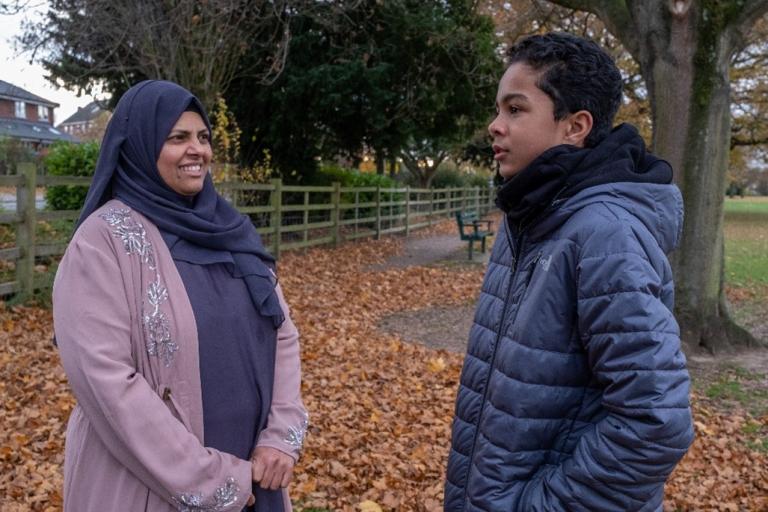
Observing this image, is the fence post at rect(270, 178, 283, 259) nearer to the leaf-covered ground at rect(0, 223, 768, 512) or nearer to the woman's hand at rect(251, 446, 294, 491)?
the leaf-covered ground at rect(0, 223, 768, 512)

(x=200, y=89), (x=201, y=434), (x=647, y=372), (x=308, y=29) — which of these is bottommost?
(x=201, y=434)

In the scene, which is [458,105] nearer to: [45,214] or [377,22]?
[377,22]

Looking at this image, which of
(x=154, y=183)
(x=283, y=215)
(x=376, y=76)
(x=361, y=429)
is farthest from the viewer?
(x=283, y=215)

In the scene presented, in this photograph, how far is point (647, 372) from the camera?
150 centimetres

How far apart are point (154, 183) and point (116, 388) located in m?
0.65

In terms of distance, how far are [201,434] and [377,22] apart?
15041 millimetres

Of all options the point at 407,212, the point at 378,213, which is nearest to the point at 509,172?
the point at 378,213

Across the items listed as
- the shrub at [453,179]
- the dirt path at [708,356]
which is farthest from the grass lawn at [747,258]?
the shrub at [453,179]

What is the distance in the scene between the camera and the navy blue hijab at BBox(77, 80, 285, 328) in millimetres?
2121

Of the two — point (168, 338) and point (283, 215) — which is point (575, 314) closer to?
point (168, 338)

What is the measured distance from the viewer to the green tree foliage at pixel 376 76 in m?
15.1

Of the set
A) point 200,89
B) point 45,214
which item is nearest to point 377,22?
point 200,89

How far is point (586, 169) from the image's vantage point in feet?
5.65

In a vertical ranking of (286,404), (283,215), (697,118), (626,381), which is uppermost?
(697,118)
